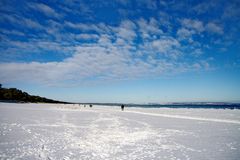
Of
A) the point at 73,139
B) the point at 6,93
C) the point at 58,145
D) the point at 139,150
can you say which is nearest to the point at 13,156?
the point at 58,145

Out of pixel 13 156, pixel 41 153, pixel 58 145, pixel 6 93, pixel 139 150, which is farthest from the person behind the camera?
pixel 6 93

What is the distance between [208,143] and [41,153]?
8.29m

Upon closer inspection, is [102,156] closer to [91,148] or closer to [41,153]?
[91,148]

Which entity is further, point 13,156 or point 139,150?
point 139,150

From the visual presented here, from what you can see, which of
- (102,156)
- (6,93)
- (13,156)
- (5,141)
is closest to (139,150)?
(102,156)

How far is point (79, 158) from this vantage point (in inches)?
302

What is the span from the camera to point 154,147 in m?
9.67

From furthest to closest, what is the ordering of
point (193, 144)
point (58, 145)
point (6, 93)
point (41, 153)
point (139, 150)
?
point (6, 93)
point (193, 144)
point (58, 145)
point (139, 150)
point (41, 153)

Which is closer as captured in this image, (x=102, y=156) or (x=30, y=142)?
(x=102, y=156)

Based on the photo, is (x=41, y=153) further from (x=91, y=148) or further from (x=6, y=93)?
(x=6, y=93)

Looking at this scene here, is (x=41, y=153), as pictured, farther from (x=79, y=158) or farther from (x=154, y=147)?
(x=154, y=147)

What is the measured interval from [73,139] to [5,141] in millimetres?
3310

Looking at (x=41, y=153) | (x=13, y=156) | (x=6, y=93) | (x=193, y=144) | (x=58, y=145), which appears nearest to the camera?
(x=13, y=156)

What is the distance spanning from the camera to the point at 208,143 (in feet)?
35.4
